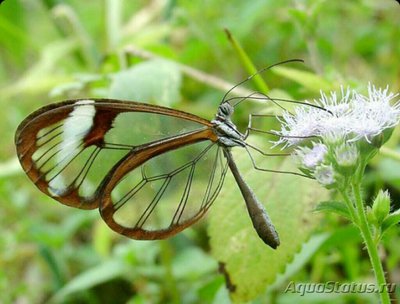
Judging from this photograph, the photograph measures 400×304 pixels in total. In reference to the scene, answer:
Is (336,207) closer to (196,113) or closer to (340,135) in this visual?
(340,135)

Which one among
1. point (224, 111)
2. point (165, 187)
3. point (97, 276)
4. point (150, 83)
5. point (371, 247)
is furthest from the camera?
point (97, 276)

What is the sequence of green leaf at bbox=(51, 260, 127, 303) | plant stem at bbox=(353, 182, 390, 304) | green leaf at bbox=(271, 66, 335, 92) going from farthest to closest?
green leaf at bbox=(51, 260, 127, 303)
green leaf at bbox=(271, 66, 335, 92)
plant stem at bbox=(353, 182, 390, 304)

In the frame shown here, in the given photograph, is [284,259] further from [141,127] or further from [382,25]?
[382,25]

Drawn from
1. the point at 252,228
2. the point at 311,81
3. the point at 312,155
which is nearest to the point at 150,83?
the point at 311,81

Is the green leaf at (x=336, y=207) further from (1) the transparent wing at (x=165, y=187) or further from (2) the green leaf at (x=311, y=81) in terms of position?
(2) the green leaf at (x=311, y=81)

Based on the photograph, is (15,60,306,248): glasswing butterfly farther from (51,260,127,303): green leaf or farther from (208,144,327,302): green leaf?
(51,260,127,303): green leaf

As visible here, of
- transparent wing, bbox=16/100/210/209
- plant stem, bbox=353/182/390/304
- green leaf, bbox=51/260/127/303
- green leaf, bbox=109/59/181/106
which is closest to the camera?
plant stem, bbox=353/182/390/304

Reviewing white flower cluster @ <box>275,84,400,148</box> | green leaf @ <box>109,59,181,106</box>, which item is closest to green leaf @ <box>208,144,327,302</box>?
white flower cluster @ <box>275,84,400,148</box>

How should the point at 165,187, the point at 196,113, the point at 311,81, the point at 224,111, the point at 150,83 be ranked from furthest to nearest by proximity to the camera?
the point at 196,113 < the point at 150,83 < the point at 311,81 < the point at 165,187 < the point at 224,111
